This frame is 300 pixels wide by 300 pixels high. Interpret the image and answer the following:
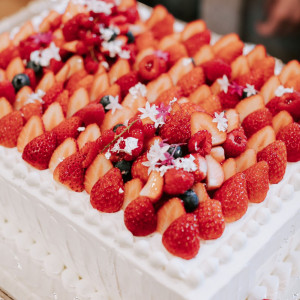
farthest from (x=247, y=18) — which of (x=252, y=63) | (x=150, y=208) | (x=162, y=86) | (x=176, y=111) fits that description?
(x=150, y=208)

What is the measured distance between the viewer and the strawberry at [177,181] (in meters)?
1.46

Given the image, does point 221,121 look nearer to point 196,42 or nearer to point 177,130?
point 177,130

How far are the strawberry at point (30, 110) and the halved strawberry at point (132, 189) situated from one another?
58cm

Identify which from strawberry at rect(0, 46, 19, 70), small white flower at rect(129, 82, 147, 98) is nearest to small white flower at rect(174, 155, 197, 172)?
small white flower at rect(129, 82, 147, 98)

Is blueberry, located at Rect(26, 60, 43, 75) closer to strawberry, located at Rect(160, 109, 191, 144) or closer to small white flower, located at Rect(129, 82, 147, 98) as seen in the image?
small white flower, located at Rect(129, 82, 147, 98)

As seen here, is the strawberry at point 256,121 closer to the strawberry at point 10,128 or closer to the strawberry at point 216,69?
the strawberry at point 216,69

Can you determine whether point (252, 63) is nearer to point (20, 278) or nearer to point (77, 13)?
point (77, 13)

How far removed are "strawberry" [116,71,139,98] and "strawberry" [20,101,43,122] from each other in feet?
1.14

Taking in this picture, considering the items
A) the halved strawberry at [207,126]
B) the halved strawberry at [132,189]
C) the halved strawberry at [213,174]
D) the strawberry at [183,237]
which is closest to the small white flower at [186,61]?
the halved strawberry at [207,126]

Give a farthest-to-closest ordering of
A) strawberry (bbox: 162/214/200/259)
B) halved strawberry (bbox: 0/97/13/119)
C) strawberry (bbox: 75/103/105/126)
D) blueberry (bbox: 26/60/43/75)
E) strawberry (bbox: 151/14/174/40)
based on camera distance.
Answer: strawberry (bbox: 151/14/174/40), blueberry (bbox: 26/60/43/75), halved strawberry (bbox: 0/97/13/119), strawberry (bbox: 75/103/105/126), strawberry (bbox: 162/214/200/259)

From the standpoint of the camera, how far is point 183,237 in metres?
1.38

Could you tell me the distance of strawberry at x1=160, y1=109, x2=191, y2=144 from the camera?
1628mm

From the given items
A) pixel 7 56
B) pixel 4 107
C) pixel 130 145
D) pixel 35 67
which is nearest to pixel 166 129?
pixel 130 145

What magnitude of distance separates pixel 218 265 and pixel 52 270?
26.0 inches
